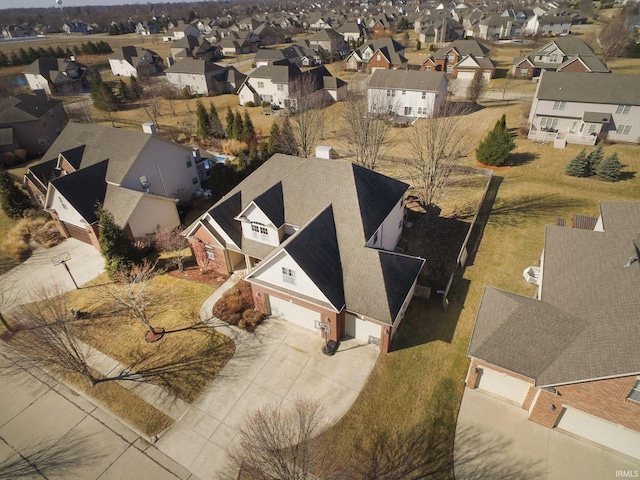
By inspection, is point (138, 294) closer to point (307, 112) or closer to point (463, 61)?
point (307, 112)

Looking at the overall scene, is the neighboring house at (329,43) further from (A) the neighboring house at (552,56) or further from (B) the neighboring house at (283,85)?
(A) the neighboring house at (552,56)

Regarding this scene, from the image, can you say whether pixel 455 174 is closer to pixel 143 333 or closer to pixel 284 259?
pixel 284 259

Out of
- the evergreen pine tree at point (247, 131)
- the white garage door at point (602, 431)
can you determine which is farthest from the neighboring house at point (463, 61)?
the white garage door at point (602, 431)

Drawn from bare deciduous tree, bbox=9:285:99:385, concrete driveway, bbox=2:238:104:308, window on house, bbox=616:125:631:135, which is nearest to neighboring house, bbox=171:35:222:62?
concrete driveway, bbox=2:238:104:308

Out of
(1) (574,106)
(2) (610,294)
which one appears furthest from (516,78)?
(2) (610,294)

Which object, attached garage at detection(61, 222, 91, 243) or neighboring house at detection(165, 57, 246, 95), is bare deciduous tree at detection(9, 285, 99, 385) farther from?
neighboring house at detection(165, 57, 246, 95)

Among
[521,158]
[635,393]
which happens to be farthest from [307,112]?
[635,393]
